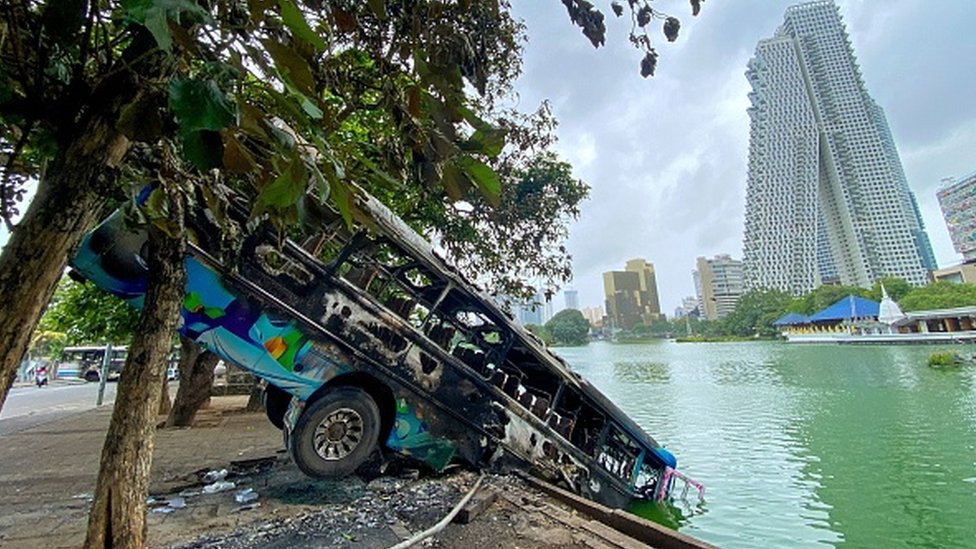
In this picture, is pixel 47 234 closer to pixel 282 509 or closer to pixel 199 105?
pixel 199 105

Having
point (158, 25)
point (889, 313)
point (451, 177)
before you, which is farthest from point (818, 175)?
point (158, 25)

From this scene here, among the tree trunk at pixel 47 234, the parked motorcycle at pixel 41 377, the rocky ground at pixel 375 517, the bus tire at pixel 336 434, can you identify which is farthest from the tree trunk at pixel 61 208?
the parked motorcycle at pixel 41 377

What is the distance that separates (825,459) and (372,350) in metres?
9.91

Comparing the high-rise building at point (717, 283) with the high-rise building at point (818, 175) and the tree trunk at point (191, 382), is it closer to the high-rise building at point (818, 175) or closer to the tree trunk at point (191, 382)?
the high-rise building at point (818, 175)

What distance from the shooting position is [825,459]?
1020 cm

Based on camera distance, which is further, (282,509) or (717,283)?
(717,283)

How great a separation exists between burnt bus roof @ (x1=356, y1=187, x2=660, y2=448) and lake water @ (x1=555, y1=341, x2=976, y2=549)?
3.70 ft

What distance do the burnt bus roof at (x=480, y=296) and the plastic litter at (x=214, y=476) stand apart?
3.66 meters

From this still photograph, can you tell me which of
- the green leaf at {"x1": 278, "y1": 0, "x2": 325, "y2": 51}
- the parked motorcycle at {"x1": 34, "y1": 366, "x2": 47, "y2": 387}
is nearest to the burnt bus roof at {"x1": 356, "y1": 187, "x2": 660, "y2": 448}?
the green leaf at {"x1": 278, "y1": 0, "x2": 325, "y2": 51}

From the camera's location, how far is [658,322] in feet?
364

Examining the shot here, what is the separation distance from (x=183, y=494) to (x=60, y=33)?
17.6ft

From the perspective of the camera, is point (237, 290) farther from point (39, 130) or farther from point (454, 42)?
point (454, 42)

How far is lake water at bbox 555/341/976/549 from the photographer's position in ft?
22.2

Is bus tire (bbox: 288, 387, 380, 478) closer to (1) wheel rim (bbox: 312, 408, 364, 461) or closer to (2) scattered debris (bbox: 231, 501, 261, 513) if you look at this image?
(1) wheel rim (bbox: 312, 408, 364, 461)
